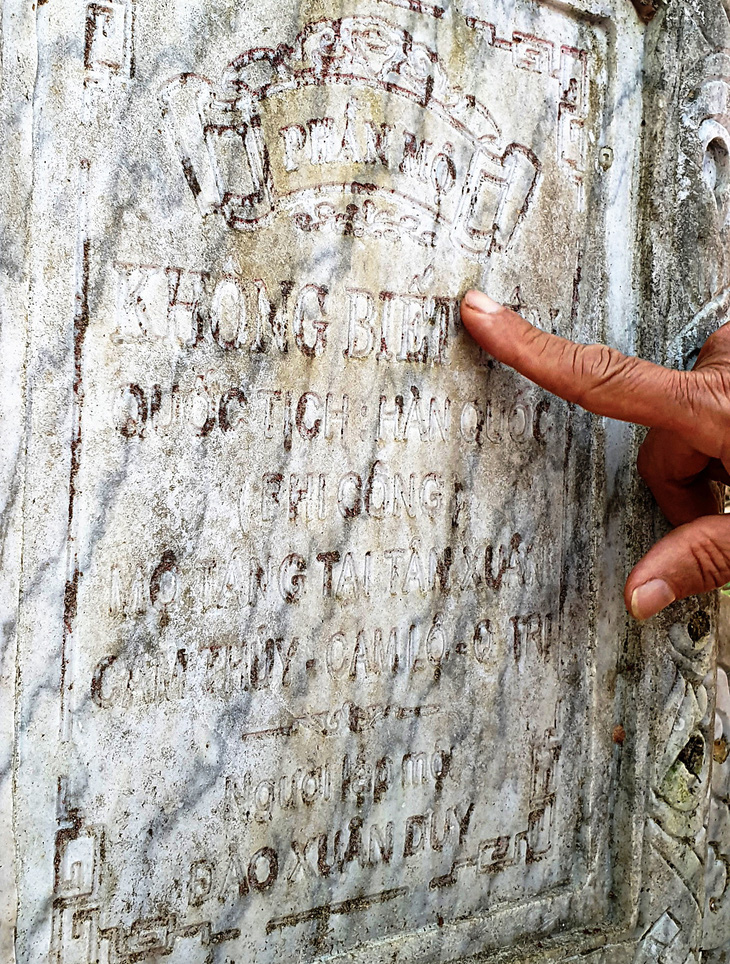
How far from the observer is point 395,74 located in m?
1.51

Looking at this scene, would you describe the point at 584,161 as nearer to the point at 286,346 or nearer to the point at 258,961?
the point at 286,346

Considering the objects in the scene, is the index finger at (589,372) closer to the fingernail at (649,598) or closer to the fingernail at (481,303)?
the fingernail at (481,303)

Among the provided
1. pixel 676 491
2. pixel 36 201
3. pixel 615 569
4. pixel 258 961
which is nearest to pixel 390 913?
pixel 258 961

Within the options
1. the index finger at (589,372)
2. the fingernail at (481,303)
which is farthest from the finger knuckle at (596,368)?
the fingernail at (481,303)

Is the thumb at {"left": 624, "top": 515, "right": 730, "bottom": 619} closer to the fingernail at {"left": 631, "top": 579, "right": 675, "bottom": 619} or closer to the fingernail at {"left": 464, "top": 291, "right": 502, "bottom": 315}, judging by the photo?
the fingernail at {"left": 631, "top": 579, "right": 675, "bottom": 619}

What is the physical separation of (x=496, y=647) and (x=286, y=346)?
0.63m

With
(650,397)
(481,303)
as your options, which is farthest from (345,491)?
(650,397)

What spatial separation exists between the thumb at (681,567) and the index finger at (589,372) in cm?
16

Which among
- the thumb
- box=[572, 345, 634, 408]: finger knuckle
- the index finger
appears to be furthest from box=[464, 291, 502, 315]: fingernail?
the thumb

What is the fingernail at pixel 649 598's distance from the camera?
4.84 feet

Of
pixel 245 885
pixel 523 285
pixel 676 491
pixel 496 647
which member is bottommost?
pixel 245 885

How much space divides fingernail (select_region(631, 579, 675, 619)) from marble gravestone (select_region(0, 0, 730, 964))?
246 millimetres

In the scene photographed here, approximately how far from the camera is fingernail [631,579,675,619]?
148 centimetres

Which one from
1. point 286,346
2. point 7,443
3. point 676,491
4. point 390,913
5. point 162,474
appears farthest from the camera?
point 676,491
